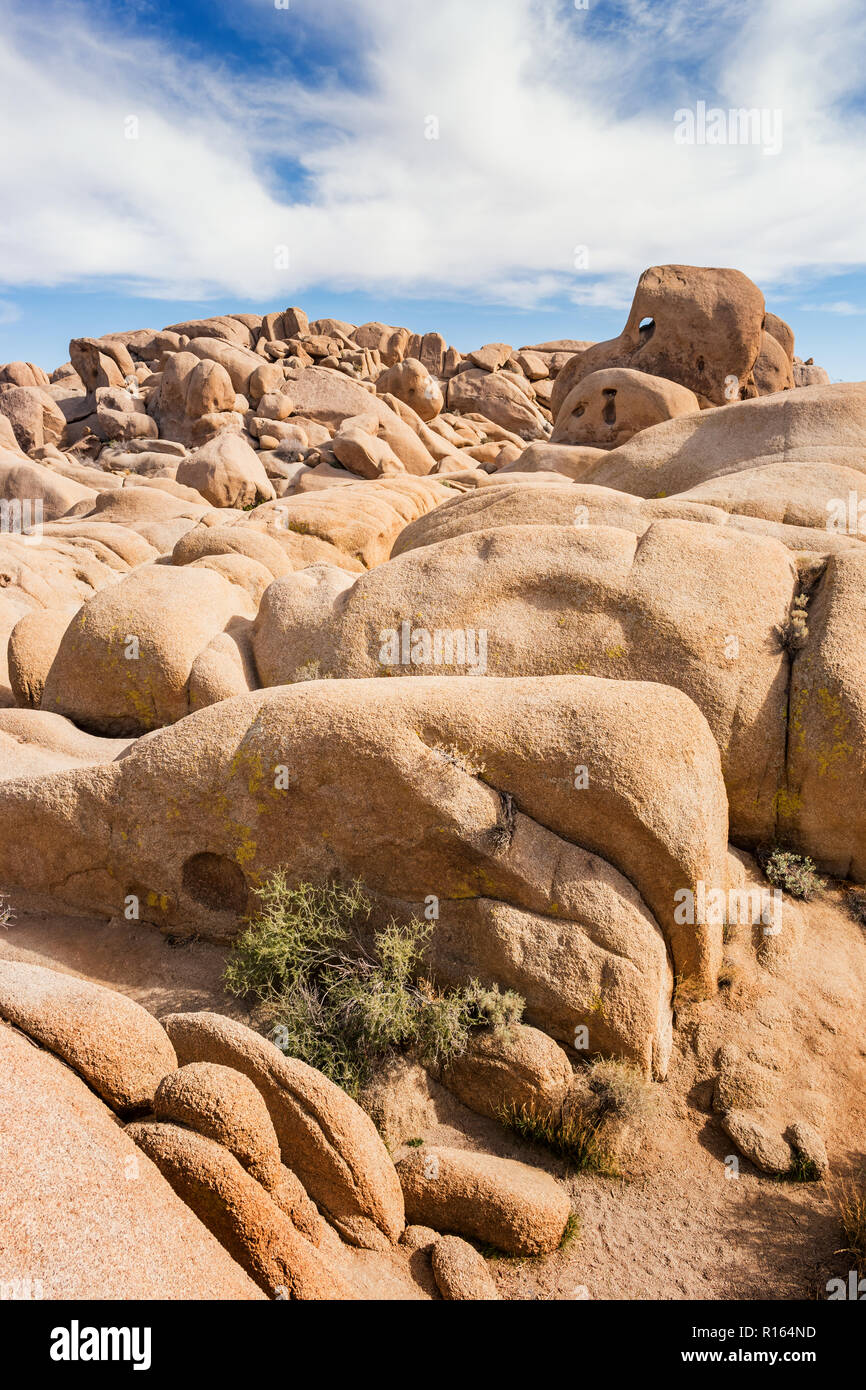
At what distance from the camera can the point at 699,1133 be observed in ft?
Result: 17.6

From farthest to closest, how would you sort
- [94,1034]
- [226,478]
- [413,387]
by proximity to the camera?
[413,387] < [226,478] < [94,1034]

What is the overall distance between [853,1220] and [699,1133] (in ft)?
3.28

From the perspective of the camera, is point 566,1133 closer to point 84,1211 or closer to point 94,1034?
point 94,1034

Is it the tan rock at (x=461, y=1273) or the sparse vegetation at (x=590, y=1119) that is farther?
the sparse vegetation at (x=590, y=1119)

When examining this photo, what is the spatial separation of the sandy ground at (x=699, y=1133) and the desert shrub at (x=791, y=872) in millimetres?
152

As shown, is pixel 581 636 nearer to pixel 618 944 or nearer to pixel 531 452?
pixel 618 944

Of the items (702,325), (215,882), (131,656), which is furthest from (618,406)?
(215,882)

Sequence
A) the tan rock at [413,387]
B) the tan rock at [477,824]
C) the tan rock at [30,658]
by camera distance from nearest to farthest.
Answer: the tan rock at [477,824], the tan rock at [30,658], the tan rock at [413,387]

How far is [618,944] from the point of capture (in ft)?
18.4

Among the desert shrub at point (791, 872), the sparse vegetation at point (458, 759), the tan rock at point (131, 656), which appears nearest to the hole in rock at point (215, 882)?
the sparse vegetation at point (458, 759)

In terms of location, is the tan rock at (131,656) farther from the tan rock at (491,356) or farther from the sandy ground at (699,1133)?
the tan rock at (491,356)

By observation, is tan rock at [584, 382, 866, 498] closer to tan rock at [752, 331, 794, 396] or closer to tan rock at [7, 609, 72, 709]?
tan rock at [7, 609, 72, 709]

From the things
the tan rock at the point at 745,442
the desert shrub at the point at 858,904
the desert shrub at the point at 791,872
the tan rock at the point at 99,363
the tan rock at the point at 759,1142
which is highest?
the tan rock at the point at 99,363

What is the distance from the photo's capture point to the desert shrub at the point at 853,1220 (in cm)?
452
